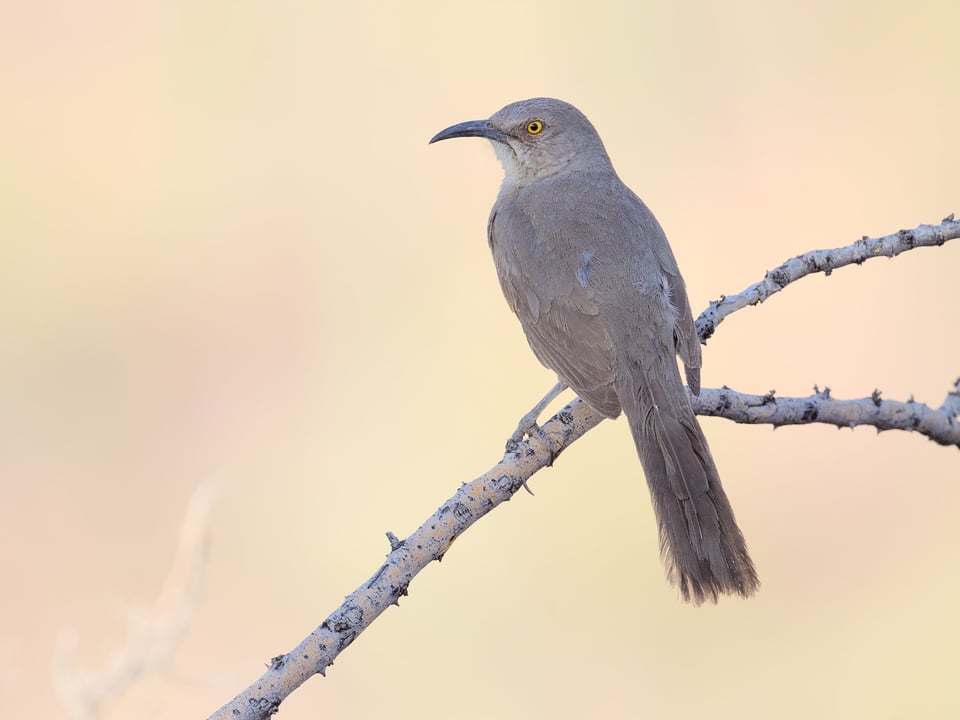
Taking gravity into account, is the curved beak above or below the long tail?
above

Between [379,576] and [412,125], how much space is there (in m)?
8.76

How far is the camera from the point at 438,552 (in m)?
3.39

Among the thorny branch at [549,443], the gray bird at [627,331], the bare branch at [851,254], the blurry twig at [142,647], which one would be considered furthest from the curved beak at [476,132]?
the blurry twig at [142,647]

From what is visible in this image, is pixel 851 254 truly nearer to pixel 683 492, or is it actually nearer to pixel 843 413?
pixel 843 413

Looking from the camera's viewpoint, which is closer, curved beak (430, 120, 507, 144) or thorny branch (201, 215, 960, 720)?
thorny branch (201, 215, 960, 720)

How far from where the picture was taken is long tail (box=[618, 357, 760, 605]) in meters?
4.05

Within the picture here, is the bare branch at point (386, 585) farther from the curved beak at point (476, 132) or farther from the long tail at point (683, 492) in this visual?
the curved beak at point (476, 132)

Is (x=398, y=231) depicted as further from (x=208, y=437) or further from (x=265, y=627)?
(x=265, y=627)

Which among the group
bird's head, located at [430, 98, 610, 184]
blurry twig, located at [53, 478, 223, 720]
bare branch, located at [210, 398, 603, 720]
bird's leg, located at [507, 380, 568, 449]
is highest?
bird's head, located at [430, 98, 610, 184]

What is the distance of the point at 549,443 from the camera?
404cm

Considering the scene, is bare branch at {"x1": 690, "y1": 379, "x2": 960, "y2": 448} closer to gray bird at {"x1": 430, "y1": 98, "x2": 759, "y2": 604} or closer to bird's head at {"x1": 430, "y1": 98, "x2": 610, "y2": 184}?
gray bird at {"x1": 430, "y1": 98, "x2": 759, "y2": 604}

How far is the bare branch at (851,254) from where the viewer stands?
383 cm

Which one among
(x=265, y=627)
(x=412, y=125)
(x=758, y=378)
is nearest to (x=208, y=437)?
(x=265, y=627)

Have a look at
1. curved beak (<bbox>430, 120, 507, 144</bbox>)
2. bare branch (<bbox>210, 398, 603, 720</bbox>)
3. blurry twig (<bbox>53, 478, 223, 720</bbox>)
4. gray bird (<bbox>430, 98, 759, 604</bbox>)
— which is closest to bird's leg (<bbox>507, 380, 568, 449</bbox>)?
gray bird (<bbox>430, 98, 759, 604</bbox>)
